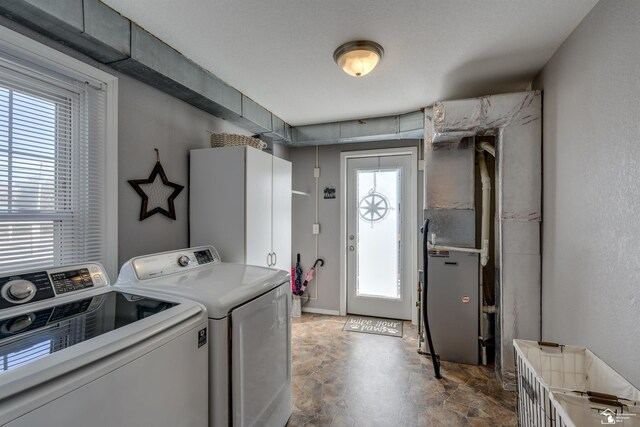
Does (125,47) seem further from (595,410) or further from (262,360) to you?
(595,410)

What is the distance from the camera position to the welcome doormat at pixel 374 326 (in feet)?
10.7

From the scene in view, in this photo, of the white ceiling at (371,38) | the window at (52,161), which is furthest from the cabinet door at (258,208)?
the window at (52,161)

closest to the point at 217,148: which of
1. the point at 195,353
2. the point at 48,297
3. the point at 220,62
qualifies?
the point at 220,62

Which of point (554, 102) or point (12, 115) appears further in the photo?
point (554, 102)

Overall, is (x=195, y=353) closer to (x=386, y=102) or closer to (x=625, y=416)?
(x=625, y=416)

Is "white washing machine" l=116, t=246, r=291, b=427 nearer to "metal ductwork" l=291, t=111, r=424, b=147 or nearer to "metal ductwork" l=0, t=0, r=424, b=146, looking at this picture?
"metal ductwork" l=0, t=0, r=424, b=146

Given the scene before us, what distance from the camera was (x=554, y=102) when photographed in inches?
76.4

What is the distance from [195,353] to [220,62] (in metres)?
1.86

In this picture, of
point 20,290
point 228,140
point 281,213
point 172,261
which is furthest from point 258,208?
point 20,290

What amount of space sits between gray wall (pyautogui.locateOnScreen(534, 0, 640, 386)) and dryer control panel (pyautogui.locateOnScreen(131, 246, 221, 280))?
2.25m

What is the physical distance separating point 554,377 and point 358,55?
6.77ft

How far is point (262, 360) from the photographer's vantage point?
1.58 metres

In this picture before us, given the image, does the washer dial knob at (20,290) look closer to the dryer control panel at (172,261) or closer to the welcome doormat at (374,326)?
the dryer control panel at (172,261)

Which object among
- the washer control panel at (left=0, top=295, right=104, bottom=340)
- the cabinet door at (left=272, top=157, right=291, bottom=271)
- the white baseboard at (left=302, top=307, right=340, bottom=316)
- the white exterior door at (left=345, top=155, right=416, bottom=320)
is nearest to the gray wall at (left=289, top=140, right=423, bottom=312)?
the white baseboard at (left=302, top=307, right=340, bottom=316)
